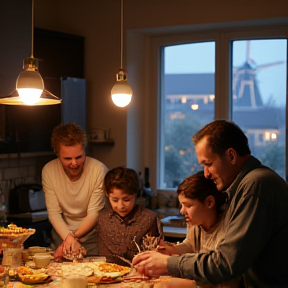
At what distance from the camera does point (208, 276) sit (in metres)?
2.31

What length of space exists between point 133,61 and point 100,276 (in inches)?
127

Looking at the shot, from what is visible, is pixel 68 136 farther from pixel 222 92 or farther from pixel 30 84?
pixel 222 92

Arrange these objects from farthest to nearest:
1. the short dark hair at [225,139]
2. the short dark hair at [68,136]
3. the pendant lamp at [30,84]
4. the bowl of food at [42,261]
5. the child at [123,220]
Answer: the short dark hair at [68,136], the child at [123,220], the bowl of food at [42,261], the pendant lamp at [30,84], the short dark hair at [225,139]

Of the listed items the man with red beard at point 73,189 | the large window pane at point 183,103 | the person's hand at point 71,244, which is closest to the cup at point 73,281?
the person's hand at point 71,244

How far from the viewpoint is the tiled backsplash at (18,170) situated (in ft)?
17.1

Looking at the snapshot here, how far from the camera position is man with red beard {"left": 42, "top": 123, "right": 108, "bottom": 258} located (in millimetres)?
3654

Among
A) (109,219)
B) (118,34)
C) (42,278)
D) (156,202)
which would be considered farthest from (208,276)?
(118,34)

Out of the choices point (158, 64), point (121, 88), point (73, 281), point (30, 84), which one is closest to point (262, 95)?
point (158, 64)

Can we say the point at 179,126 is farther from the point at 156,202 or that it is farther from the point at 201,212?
the point at 201,212

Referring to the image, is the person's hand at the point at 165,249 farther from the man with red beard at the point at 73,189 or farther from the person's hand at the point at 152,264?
the man with red beard at the point at 73,189

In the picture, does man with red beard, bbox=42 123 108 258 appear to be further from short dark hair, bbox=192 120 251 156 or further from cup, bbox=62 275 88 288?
short dark hair, bbox=192 120 251 156

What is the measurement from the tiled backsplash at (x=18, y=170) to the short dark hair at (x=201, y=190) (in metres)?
2.61

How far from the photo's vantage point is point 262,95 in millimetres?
5273

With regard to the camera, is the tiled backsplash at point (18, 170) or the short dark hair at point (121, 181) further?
the tiled backsplash at point (18, 170)
